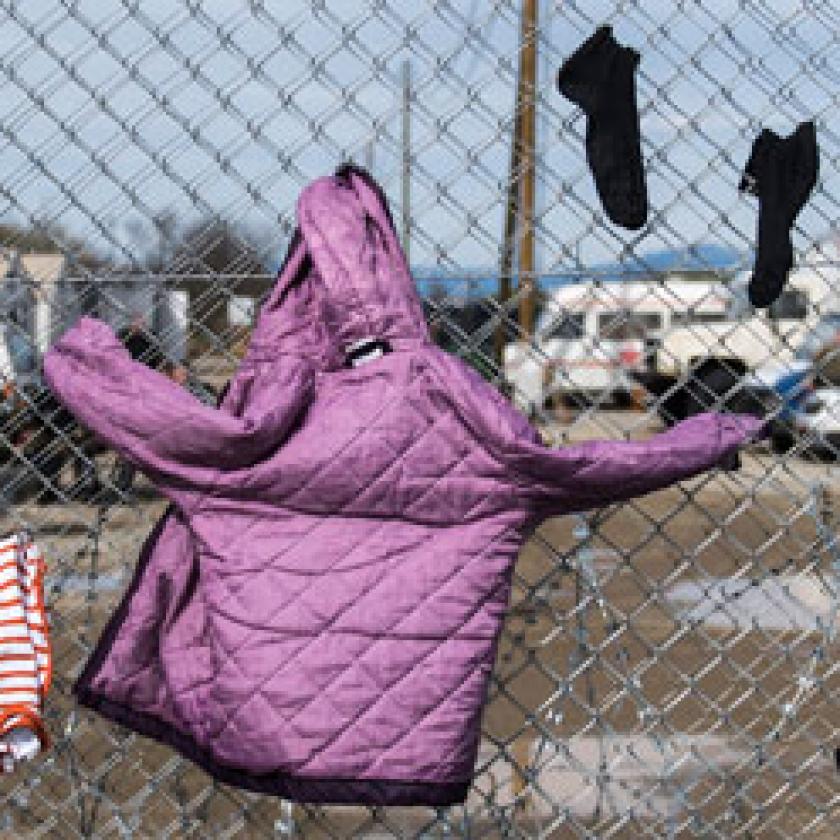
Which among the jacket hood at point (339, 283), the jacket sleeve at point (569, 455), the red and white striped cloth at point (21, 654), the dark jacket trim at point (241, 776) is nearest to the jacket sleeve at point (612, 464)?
the jacket sleeve at point (569, 455)

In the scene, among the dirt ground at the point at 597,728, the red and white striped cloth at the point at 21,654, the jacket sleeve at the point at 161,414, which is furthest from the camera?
the dirt ground at the point at 597,728

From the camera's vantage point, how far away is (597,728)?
135 inches

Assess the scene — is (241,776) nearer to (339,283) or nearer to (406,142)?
(339,283)

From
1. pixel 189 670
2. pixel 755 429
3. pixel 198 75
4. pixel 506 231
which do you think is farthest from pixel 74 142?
pixel 755 429

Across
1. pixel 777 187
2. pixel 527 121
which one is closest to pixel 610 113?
pixel 527 121

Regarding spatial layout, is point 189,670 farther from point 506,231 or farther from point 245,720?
point 506,231

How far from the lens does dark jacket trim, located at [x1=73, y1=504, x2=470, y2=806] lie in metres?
2.64

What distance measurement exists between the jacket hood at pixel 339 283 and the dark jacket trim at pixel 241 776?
38cm

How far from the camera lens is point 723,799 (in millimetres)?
4625

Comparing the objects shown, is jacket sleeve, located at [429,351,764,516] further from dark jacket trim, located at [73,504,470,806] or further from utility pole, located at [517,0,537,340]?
dark jacket trim, located at [73,504,470,806]

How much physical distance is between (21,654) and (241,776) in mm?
437

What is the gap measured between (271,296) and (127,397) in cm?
32

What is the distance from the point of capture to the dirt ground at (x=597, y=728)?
3199 millimetres

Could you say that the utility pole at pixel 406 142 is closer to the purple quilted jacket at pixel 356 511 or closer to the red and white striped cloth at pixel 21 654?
the purple quilted jacket at pixel 356 511
